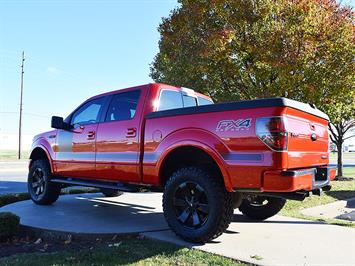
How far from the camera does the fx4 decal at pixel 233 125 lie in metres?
4.55

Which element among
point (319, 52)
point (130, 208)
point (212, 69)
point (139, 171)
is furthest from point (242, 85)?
point (139, 171)

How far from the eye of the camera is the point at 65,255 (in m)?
4.73

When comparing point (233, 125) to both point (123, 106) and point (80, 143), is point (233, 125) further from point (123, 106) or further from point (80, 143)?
point (80, 143)

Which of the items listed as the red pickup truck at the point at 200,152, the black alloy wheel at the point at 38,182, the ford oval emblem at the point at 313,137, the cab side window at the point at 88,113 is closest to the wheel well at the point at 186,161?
the red pickup truck at the point at 200,152

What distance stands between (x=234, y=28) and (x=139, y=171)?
22.6ft

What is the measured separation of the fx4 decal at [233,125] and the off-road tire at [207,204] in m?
0.64

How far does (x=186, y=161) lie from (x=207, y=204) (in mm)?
840

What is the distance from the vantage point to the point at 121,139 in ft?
20.1

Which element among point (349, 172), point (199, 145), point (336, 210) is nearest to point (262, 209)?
point (199, 145)

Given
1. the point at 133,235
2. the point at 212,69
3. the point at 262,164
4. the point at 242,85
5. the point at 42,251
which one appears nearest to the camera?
the point at 262,164

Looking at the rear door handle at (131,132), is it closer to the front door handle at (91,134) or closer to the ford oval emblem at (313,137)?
the front door handle at (91,134)

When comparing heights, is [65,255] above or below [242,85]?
below

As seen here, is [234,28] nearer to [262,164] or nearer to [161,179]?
[161,179]

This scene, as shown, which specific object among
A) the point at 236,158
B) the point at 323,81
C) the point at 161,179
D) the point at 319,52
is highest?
the point at 319,52
